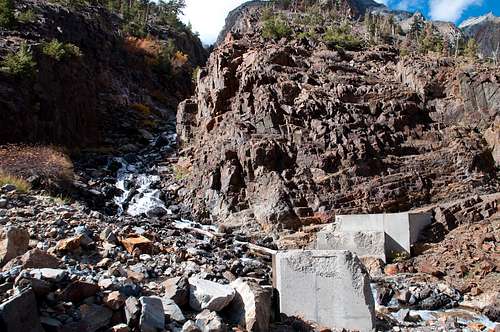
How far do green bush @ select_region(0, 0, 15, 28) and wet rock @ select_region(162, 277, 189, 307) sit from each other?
25974mm

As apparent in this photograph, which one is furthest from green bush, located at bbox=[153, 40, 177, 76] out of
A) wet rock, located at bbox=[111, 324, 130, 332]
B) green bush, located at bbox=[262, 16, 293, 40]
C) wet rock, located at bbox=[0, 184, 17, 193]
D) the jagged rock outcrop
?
wet rock, located at bbox=[111, 324, 130, 332]

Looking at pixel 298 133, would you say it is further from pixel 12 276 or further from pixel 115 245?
pixel 12 276

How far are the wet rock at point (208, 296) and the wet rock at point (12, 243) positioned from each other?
2937 mm

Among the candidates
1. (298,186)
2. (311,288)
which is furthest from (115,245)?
(298,186)

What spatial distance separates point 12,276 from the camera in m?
5.42

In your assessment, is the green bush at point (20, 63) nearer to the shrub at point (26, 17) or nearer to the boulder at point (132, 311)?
the shrub at point (26, 17)

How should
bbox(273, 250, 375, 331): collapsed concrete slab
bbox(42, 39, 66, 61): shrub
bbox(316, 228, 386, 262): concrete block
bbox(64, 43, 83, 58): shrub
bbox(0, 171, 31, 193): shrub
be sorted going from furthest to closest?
1. bbox(64, 43, 83, 58): shrub
2. bbox(42, 39, 66, 61): shrub
3. bbox(316, 228, 386, 262): concrete block
4. bbox(0, 171, 31, 193): shrub
5. bbox(273, 250, 375, 331): collapsed concrete slab

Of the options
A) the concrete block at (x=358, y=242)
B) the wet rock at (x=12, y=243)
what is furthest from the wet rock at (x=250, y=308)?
the concrete block at (x=358, y=242)

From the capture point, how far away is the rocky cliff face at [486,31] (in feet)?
268

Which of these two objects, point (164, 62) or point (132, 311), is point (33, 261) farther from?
point (164, 62)

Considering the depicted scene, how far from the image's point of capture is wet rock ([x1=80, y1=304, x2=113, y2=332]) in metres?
5.14

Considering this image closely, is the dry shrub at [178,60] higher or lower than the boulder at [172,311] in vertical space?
higher

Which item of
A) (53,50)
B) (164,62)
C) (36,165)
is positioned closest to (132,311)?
(36,165)

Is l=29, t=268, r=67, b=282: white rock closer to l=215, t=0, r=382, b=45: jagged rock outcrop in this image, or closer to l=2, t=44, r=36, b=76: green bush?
l=2, t=44, r=36, b=76: green bush
